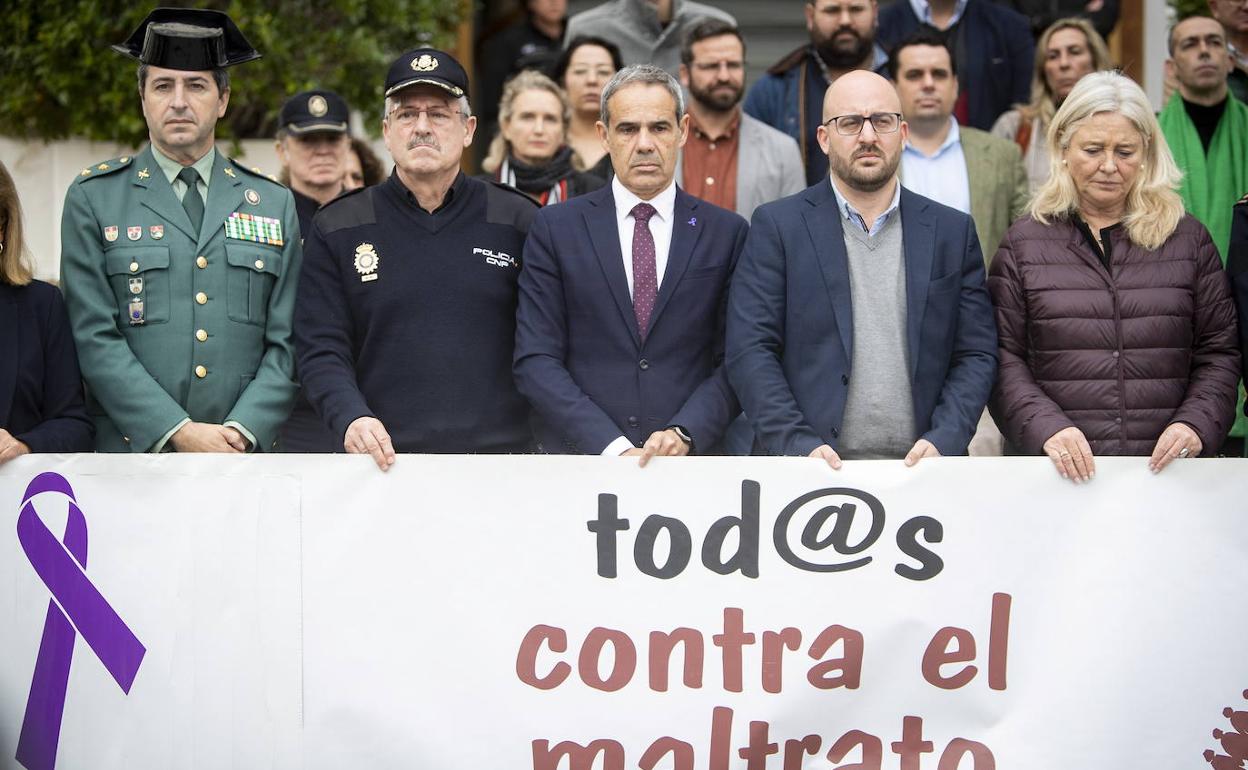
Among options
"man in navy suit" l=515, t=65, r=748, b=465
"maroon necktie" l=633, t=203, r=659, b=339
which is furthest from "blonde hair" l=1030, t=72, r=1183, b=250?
"maroon necktie" l=633, t=203, r=659, b=339

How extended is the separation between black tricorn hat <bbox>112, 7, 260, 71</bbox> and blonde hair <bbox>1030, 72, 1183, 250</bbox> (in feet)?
8.87

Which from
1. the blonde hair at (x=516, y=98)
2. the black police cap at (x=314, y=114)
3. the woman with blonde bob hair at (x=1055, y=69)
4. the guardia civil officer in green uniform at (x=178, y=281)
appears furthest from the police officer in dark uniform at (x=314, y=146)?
the woman with blonde bob hair at (x=1055, y=69)

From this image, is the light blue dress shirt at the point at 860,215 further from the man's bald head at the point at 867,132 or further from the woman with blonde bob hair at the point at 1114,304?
the woman with blonde bob hair at the point at 1114,304

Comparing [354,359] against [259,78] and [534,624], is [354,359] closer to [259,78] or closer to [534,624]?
[534,624]

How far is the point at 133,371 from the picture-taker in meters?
4.77

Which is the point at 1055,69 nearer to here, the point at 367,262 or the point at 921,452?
the point at 921,452

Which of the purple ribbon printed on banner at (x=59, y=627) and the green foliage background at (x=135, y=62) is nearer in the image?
the purple ribbon printed on banner at (x=59, y=627)

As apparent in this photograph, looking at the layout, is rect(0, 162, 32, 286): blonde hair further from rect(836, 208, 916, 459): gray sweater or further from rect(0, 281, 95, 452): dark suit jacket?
rect(836, 208, 916, 459): gray sweater

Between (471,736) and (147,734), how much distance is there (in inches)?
38.0

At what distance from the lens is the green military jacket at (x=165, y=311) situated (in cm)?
480

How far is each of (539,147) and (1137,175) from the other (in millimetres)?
2507

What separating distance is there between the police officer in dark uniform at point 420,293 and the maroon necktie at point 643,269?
0.40 meters

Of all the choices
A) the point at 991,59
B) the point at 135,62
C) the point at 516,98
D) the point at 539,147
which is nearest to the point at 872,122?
the point at 539,147

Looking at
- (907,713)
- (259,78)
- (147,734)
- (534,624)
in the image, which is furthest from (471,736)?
(259,78)
